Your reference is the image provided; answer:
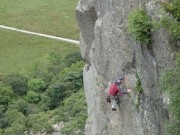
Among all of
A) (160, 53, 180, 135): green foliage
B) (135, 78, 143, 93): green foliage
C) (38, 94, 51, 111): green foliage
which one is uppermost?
(160, 53, 180, 135): green foliage

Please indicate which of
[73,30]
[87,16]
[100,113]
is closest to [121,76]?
[100,113]

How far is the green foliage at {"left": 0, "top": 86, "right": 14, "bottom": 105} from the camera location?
88875 mm

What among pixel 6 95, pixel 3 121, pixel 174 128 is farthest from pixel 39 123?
pixel 174 128

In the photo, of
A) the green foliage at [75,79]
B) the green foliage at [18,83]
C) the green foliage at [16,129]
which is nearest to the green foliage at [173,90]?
the green foliage at [16,129]

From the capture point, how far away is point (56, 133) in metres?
71.4

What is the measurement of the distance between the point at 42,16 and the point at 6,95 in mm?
55261

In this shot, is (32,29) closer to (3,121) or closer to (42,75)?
(42,75)

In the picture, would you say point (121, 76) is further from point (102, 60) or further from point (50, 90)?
point (50, 90)

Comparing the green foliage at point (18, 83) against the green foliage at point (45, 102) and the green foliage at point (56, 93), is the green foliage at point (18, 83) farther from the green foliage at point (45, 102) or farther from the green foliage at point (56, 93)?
the green foliage at point (56, 93)

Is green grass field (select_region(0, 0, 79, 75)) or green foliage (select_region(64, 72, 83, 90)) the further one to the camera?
green grass field (select_region(0, 0, 79, 75))

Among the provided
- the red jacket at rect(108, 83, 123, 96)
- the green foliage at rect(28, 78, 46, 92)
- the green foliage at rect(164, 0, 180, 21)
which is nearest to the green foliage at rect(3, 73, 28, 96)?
the green foliage at rect(28, 78, 46, 92)

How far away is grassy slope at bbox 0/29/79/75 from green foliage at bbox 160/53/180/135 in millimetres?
88187

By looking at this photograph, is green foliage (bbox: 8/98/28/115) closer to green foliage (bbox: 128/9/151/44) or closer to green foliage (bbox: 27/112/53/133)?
green foliage (bbox: 27/112/53/133)

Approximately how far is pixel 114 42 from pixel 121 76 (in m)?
2.35
